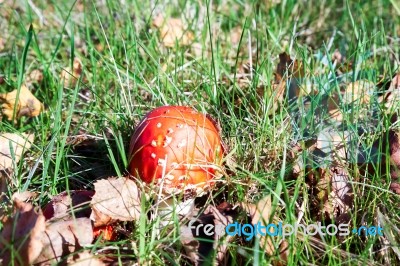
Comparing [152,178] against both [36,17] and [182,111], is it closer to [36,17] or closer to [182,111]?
[182,111]

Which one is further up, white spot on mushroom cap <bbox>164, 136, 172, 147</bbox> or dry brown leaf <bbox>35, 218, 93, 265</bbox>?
white spot on mushroom cap <bbox>164, 136, 172, 147</bbox>

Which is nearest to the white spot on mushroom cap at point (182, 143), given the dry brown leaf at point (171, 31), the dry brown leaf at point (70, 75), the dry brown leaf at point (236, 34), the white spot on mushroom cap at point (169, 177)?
the white spot on mushroom cap at point (169, 177)

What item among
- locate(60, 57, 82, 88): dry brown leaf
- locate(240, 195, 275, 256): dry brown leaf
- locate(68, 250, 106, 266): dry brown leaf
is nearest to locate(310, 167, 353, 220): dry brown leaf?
locate(240, 195, 275, 256): dry brown leaf

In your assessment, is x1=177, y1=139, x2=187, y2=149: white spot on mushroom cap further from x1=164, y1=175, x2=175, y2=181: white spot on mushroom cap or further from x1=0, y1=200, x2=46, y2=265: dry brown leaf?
x1=0, y1=200, x2=46, y2=265: dry brown leaf

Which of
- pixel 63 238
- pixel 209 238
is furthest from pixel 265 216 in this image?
pixel 63 238

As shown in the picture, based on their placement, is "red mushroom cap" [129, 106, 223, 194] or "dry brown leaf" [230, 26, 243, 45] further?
"dry brown leaf" [230, 26, 243, 45]

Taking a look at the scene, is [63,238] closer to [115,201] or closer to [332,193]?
[115,201]
